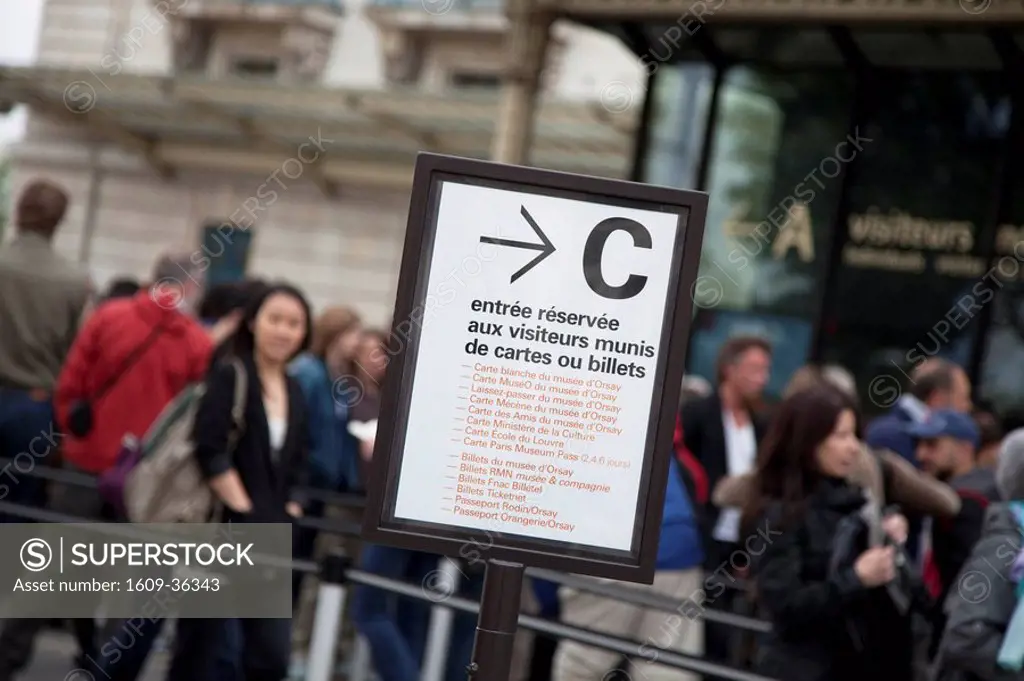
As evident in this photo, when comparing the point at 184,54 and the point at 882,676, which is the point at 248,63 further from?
the point at 882,676

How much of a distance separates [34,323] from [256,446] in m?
1.79

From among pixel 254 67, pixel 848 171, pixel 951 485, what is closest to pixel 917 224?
pixel 848 171

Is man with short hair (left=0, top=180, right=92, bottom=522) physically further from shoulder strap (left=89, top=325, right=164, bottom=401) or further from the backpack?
the backpack

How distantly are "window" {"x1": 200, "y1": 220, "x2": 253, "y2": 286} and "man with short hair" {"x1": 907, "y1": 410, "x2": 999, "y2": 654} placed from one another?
845 inches

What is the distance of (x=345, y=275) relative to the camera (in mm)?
26516

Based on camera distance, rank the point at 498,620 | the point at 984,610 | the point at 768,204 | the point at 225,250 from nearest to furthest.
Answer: the point at 498,620 → the point at 984,610 → the point at 768,204 → the point at 225,250

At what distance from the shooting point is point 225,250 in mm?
28125

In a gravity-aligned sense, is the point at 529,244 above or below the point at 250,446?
above

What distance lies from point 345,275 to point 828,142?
52.1 feet

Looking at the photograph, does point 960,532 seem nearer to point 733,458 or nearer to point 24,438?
point 733,458

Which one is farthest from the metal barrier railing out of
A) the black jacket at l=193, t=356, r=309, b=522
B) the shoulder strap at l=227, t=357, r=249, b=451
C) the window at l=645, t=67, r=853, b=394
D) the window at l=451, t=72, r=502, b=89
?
the window at l=451, t=72, r=502, b=89

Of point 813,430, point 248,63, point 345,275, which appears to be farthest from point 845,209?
point 248,63

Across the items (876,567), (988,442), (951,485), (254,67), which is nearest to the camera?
(876,567)

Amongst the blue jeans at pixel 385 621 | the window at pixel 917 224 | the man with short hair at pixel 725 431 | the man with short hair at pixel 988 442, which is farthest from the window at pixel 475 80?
the blue jeans at pixel 385 621
